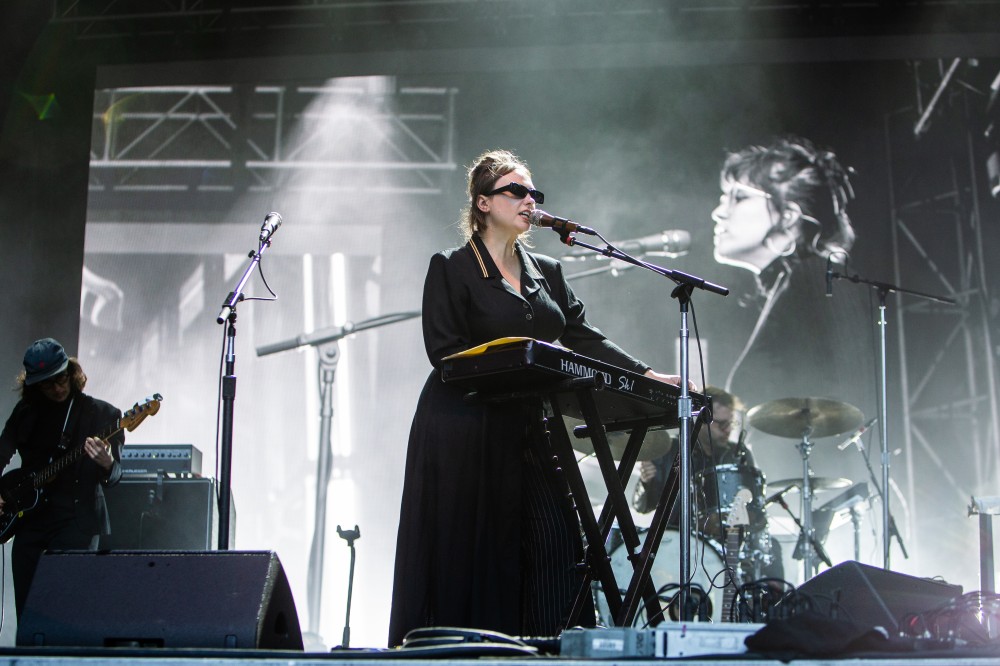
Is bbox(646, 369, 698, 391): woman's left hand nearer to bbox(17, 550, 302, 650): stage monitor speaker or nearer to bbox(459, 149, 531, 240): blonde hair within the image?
bbox(459, 149, 531, 240): blonde hair

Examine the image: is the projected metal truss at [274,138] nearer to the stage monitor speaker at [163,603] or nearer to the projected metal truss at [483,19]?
the projected metal truss at [483,19]

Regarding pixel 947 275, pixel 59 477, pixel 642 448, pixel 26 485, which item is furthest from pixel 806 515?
pixel 26 485

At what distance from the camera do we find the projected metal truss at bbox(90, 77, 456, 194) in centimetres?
690

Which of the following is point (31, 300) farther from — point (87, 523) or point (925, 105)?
point (925, 105)

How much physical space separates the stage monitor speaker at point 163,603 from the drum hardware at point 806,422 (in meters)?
4.20

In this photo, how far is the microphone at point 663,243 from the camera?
668cm

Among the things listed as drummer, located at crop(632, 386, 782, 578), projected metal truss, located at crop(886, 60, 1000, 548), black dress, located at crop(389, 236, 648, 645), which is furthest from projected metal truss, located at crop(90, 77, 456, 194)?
black dress, located at crop(389, 236, 648, 645)

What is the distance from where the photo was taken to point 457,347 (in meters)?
2.96

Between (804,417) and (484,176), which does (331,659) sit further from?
(804,417)

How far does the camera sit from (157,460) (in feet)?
19.0

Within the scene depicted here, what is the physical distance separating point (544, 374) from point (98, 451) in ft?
9.91

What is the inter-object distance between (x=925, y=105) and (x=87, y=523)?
5.55 meters

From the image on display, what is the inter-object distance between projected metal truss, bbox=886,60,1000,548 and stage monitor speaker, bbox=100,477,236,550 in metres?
4.24

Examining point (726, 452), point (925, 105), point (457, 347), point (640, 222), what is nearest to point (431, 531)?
point (457, 347)
